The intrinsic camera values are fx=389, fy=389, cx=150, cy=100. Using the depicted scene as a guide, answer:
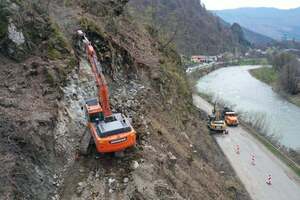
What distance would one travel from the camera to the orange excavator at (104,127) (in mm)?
14023

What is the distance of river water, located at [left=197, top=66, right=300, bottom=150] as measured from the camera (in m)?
44.7

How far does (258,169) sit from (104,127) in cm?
1861

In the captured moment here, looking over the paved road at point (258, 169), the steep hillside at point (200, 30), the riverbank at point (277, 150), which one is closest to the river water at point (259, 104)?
the riverbank at point (277, 150)

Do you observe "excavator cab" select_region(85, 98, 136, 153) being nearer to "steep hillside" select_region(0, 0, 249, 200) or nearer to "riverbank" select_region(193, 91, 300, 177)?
"steep hillside" select_region(0, 0, 249, 200)

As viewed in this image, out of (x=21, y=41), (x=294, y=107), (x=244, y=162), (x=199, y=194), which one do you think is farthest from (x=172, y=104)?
(x=294, y=107)

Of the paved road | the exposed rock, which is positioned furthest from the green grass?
the exposed rock

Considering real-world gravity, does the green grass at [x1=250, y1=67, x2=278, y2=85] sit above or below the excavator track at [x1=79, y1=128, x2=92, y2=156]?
below

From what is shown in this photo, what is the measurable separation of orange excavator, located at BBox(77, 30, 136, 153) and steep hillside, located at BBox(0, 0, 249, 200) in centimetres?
83

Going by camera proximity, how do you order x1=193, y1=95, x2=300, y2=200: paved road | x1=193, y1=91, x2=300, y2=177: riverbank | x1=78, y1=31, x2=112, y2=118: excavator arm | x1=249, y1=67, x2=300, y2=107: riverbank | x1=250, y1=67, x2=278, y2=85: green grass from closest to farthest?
1. x1=78, y1=31, x2=112, y2=118: excavator arm
2. x1=193, y1=95, x2=300, y2=200: paved road
3. x1=193, y1=91, x2=300, y2=177: riverbank
4. x1=249, y1=67, x2=300, y2=107: riverbank
5. x1=250, y1=67, x2=278, y2=85: green grass

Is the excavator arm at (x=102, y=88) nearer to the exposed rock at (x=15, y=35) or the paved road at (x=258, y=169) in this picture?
the exposed rock at (x=15, y=35)

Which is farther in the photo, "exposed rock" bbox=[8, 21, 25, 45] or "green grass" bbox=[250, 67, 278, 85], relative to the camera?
"green grass" bbox=[250, 67, 278, 85]

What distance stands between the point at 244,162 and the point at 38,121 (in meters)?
20.6

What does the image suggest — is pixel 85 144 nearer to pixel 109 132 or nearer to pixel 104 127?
pixel 104 127

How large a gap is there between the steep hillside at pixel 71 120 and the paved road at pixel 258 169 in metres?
1.94
